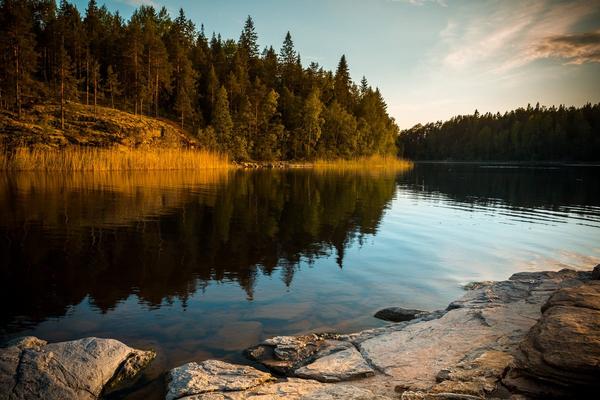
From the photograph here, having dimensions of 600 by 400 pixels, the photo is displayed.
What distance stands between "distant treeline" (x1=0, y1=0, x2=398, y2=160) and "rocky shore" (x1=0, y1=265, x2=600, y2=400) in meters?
56.0

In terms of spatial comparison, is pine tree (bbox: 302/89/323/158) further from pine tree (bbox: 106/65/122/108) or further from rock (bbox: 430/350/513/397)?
rock (bbox: 430/350/513/397)

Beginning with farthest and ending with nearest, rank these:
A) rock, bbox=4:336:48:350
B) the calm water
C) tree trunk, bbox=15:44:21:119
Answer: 1. tree trunk, bbox=15:44:21:119
2. the calm water
3. rock, bbox=4:336:48:350

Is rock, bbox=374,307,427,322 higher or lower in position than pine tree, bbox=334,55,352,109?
lower

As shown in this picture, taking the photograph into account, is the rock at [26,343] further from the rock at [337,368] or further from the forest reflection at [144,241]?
the rock at [337,368]

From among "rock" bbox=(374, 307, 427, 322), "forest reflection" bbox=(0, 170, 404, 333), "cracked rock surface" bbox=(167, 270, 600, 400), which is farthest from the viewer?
"forest reflection" bbox=(0, 170, 404, 333)

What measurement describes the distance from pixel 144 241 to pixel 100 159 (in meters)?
33.4

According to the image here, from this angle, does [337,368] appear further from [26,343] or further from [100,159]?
[100,159]

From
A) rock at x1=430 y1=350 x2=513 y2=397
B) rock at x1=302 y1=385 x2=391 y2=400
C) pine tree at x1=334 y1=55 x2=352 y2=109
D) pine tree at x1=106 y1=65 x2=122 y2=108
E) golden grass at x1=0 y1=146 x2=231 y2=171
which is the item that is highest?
pine tree at x1=334 y1=55 x2=352 y2=109

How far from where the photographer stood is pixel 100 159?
41594mm

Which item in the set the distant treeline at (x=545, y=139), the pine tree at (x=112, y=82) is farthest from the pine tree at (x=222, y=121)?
the distant treeline at (x=545, y=139)

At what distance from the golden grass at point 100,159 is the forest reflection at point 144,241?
13.2 metres

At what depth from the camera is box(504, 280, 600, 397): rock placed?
3.81 metres

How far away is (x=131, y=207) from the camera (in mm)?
20359

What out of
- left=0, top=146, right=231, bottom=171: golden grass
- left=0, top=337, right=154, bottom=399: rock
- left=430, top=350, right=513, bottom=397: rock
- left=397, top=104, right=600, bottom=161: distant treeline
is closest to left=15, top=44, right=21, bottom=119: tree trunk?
left=0, top=146, right=231, bottom=171: golden grass
